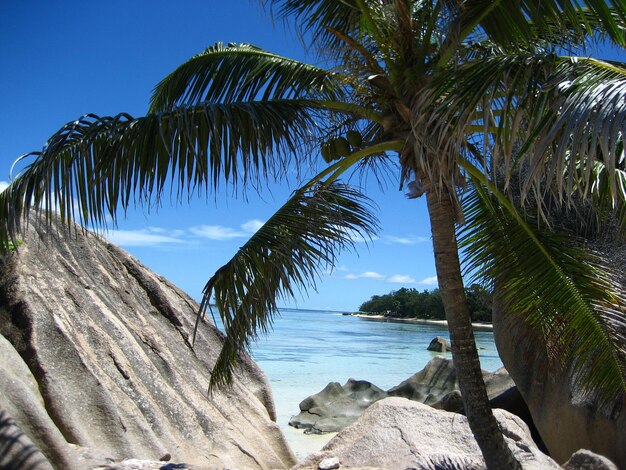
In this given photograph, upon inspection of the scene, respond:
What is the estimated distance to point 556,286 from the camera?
209 inches

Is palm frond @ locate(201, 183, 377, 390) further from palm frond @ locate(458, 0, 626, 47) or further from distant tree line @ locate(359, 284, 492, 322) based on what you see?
distant tree line @ locate(359, 284, 492, 322)

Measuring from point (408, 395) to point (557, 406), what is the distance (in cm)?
680

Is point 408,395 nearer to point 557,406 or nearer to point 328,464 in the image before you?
point 557,406

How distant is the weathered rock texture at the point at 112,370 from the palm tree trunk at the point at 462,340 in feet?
8.38

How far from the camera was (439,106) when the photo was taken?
13.8 ft

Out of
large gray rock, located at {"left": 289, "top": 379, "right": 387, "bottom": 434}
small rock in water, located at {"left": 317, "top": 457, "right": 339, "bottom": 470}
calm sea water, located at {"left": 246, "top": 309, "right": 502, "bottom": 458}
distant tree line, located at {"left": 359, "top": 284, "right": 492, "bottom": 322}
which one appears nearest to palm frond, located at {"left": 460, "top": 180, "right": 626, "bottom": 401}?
small rock in water, located at {"left": 317, "top": 457, "right": 339, "bottom": 470}

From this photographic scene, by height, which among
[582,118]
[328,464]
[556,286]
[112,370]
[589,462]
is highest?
[582,118]

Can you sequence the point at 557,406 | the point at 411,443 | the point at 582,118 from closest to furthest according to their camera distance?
1. the point at 582,118
2. the point at 411,443
3. the point at 557,406

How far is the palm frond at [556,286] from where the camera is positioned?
5.27 meters

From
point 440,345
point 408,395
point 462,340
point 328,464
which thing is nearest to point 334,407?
point 408,395

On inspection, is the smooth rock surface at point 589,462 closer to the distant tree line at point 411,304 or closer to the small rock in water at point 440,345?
the small rock in water at point 440,345

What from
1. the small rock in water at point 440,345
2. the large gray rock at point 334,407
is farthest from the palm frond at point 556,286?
the small rock in water at point 440,345

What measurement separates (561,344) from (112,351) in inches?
176

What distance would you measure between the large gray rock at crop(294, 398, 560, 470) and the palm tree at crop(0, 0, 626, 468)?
3.75 ft
